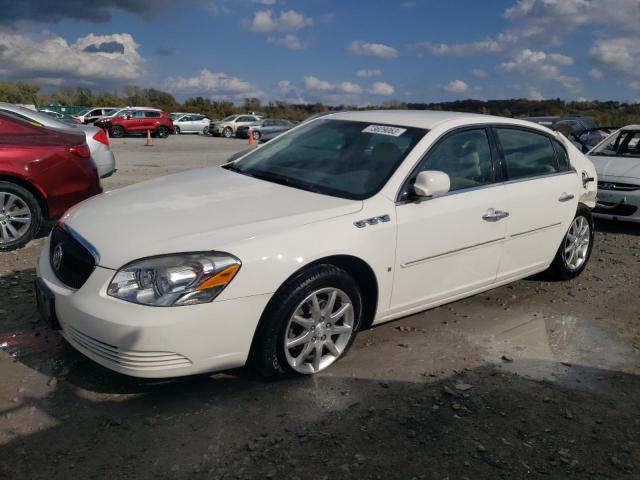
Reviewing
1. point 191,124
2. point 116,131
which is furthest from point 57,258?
point 191,124

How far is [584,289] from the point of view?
5.37m

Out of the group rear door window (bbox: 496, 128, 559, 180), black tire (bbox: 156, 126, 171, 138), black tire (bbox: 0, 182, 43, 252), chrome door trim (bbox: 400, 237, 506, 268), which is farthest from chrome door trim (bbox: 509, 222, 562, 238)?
black tire (bbox: 156, 126, 171, 138)

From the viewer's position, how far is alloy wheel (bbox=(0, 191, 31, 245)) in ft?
18.5

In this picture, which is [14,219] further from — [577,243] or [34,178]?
[577,243]

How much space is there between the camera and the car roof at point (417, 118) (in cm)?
416

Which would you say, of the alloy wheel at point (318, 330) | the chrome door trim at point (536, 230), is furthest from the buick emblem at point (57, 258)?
the chrome door trim at point (536, 230)

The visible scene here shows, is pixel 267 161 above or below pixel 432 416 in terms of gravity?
above

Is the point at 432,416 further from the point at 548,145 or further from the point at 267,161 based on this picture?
the point at 548,145

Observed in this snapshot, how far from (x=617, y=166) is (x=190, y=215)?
6800 mm

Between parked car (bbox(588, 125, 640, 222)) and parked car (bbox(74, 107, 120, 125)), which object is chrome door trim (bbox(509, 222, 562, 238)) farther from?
parked car (bbox(74, 107, 120, 125))

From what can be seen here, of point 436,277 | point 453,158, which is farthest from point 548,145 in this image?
point 436,277

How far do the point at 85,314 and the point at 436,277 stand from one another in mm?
2252

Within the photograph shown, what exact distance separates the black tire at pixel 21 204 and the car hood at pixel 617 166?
279 inches

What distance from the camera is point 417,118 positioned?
4281mm
